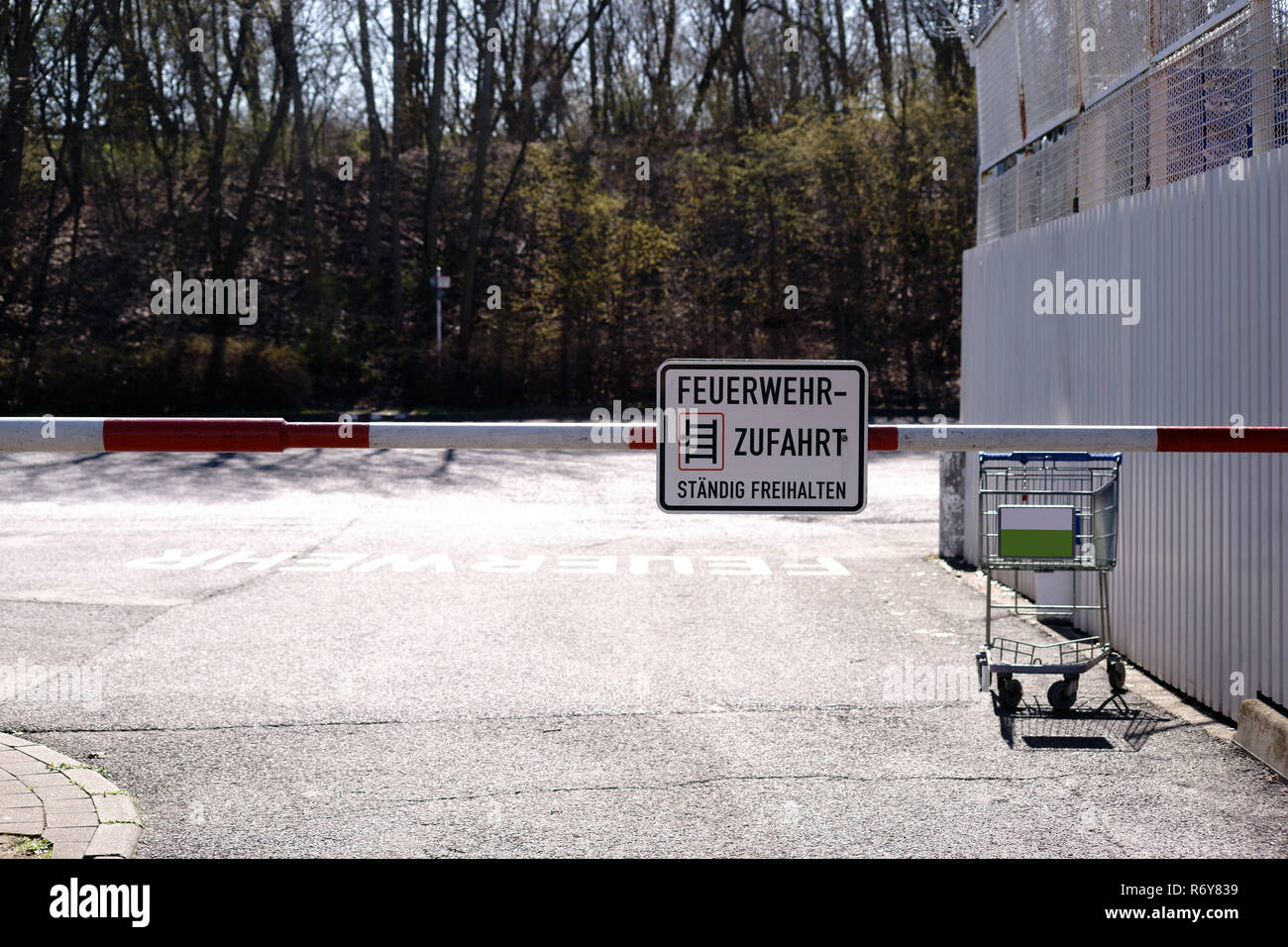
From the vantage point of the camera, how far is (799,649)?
9211mm

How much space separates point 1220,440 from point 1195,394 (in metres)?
3.02

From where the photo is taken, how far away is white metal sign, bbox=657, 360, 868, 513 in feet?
14.7

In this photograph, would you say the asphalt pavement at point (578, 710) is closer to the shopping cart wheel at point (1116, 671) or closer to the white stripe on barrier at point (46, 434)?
the shopping cart wheel at point (1116, 671)

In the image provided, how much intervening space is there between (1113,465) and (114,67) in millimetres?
36194

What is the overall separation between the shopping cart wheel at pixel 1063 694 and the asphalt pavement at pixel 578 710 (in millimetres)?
109

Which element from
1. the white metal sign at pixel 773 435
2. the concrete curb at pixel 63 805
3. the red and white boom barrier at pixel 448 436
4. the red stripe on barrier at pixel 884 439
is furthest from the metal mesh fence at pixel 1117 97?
the concrete curb at pixel 63 805

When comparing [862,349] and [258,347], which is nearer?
[258,347]

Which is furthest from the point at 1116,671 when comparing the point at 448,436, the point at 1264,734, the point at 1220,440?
the point at 448,436

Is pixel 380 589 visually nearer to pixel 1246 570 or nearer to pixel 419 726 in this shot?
pixel 419 726

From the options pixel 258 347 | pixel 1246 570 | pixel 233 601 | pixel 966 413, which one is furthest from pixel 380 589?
pixel 258 347

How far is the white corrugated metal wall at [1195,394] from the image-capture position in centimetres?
677

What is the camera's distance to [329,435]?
4590 millimetres

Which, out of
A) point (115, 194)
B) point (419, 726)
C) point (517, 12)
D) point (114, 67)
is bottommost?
point (419, 726)

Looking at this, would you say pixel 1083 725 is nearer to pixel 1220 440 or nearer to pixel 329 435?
pixel 1220 440
